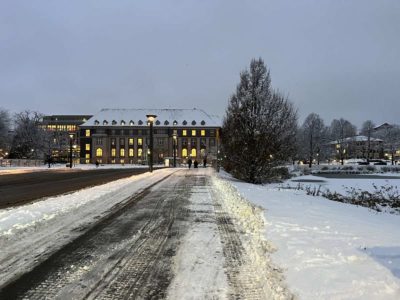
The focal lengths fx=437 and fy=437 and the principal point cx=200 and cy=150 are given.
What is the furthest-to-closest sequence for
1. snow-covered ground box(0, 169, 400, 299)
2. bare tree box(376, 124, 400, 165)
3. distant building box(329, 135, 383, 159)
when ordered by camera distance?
distant building box(329, 135, 383, 159) → bare tree box(376, 124, 400, 165) → snow-covered ground box(0, 169, 400, 299)

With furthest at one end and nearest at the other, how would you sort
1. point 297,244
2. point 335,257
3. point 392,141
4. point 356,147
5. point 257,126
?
point 356,147 < point 392,141 < point 257,126 < point 297,244 < point 335,257

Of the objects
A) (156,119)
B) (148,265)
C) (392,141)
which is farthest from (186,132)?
(148,265)

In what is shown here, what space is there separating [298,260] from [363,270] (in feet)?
3.20

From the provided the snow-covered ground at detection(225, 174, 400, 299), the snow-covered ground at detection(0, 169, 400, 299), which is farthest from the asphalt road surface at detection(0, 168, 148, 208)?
the snow-covered ground at detection(225, 174, 400, 299)

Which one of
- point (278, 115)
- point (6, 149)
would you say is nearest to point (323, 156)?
point (6, 149)

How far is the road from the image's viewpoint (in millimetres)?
5457

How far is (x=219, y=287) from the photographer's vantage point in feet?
18.5

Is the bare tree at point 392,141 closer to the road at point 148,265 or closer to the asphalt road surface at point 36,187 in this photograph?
the asphalt road surface at point 36,187

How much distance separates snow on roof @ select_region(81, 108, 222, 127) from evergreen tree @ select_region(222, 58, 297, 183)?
11261 centimetres

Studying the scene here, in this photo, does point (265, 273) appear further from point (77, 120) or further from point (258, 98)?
point (77, 120)

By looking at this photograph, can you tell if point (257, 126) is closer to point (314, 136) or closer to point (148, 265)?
point (148, 265)

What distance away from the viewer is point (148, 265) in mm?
6723

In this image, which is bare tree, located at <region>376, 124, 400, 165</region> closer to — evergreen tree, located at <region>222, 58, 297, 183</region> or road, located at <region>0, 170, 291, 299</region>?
evergreen tree, located at <region>222, 58, 297, 183</region>

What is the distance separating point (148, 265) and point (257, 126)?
72.4 ft
